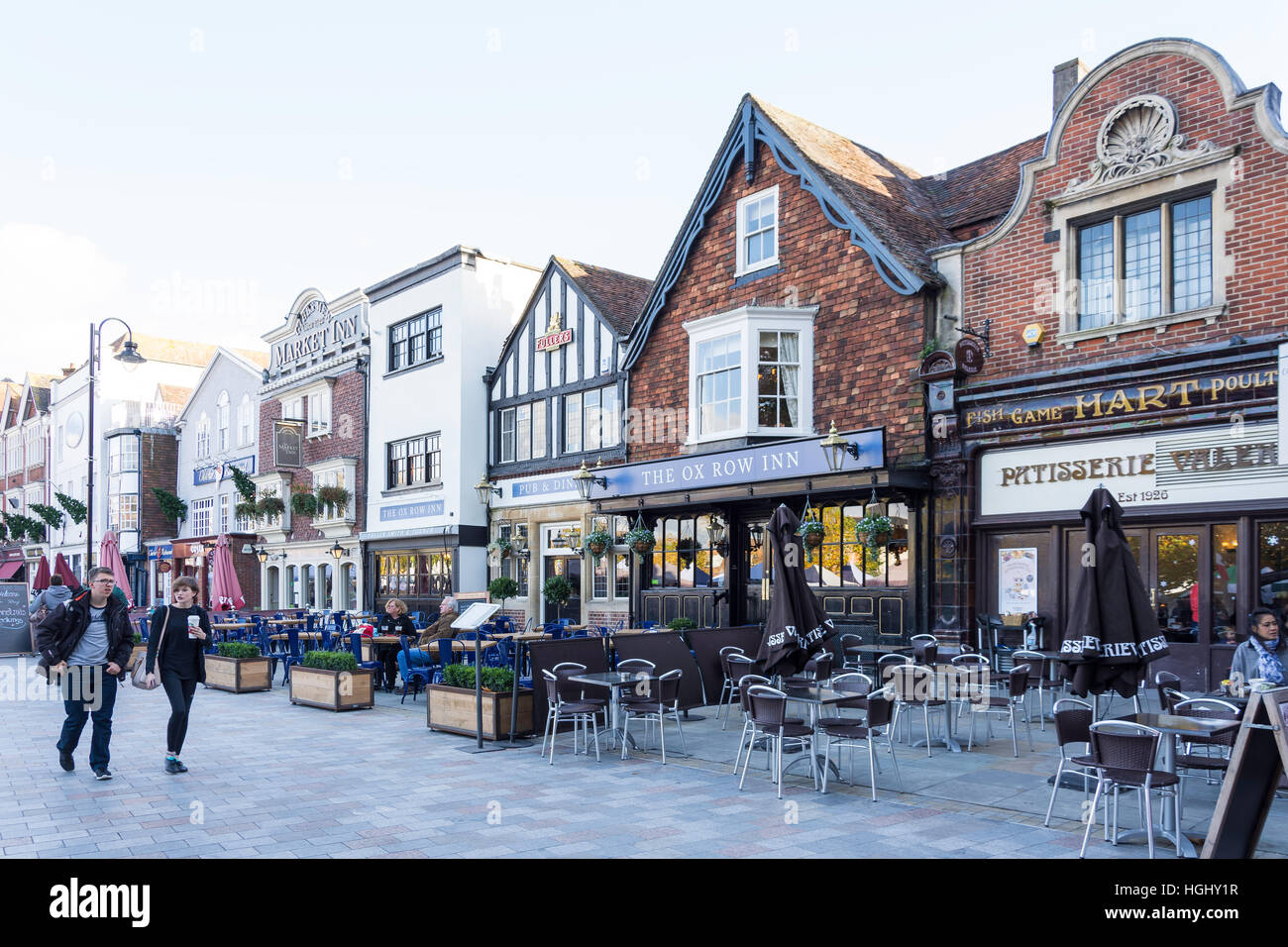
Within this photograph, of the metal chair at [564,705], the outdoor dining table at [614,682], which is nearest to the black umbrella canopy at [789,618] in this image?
the outdoor dining table at [614,682]

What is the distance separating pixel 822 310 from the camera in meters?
16.9

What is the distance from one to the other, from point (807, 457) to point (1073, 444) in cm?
417

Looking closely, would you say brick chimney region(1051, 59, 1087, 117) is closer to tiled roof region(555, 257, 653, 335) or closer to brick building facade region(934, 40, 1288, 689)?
brick building facade region(934, 40, 1288, 689)

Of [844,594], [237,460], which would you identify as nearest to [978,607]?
[844,594]

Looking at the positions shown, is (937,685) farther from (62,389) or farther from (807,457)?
(62,389)

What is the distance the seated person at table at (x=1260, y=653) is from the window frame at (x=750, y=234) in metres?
10.9

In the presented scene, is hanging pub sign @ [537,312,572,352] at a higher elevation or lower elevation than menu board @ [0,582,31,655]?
higher

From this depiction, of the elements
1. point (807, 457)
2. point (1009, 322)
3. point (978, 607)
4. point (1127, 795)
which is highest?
point (1009, 322)

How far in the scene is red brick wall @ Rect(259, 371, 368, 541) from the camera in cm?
2911

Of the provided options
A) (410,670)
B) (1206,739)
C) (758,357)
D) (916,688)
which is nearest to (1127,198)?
(758,357)

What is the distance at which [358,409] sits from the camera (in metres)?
29.4

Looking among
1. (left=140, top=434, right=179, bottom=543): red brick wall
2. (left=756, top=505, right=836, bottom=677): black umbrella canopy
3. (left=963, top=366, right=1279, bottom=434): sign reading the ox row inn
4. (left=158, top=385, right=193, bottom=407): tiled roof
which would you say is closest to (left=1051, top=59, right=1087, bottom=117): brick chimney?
(left=963, top=366, right=1279, bottom=434): sign reading the ox row inn

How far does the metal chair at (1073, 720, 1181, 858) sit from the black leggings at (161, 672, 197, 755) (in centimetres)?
779

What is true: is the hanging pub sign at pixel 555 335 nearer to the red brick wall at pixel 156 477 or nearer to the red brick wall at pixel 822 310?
the red brick wall at pixel 822 310
